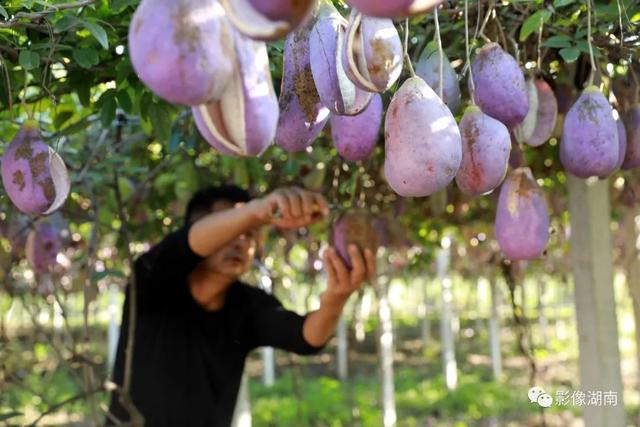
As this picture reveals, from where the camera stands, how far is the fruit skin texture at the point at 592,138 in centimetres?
82

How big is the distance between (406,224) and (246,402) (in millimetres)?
987

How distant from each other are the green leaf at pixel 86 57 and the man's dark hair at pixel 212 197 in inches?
33.5

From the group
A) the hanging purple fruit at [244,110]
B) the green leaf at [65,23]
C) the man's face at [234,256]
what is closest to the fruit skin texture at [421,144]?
the hanging purple fruit at [244,110]

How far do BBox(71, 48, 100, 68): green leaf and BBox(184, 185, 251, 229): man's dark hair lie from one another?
85cm

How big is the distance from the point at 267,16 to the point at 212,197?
54.6 inches

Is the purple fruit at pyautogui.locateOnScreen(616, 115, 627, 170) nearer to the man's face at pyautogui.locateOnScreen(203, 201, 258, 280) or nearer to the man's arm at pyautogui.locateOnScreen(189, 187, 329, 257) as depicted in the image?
the man's arm at pyautogui.locateOnScreen(189, 187, 329, 257)

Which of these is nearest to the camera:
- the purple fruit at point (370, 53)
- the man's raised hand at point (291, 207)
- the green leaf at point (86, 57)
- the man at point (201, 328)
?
the purple fruit at point (370, 53)

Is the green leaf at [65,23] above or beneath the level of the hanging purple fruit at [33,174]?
above

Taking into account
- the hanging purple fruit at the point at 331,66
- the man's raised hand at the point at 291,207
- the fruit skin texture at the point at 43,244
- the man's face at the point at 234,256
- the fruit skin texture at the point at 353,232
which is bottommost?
the man's face at the point at 234,256

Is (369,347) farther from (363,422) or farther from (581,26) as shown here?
(581,26)

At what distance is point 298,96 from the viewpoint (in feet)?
2.18

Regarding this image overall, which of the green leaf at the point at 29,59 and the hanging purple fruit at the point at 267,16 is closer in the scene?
the hanging purple fruit at the point at 267,16

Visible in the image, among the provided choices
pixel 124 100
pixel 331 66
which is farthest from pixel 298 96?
pixel 124 100

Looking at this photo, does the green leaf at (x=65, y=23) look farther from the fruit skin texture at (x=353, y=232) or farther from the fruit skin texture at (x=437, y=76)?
the fruit skin texture at (x=353, y=232)
